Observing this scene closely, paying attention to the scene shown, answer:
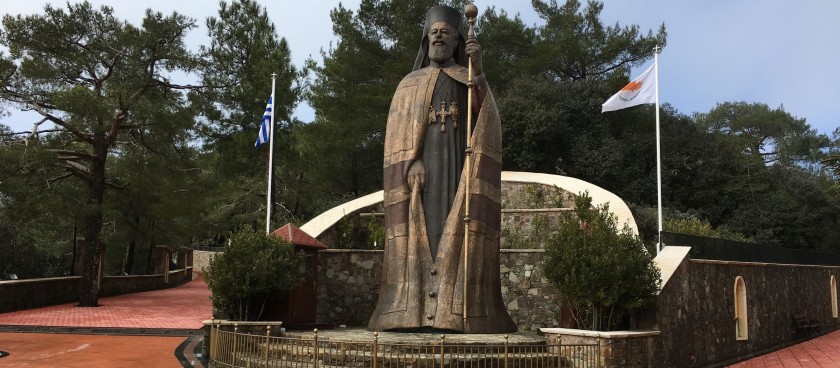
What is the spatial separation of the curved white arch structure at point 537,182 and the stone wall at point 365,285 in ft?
4.80

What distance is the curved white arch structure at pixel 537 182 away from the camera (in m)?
15.6

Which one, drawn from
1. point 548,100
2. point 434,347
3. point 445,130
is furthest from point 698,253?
point 548,100

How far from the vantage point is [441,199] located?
1120cm

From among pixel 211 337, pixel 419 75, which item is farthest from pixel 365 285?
pixel 419 75

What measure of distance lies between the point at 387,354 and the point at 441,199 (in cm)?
302

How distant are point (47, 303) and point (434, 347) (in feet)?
60.0

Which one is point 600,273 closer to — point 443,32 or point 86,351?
point 443,32

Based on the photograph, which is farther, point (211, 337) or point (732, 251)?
point (732, 251)

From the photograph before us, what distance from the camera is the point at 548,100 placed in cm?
2762

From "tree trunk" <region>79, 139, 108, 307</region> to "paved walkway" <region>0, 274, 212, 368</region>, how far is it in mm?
615

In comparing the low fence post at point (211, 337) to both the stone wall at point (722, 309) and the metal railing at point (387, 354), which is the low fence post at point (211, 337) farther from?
the stone wall at point (722, 309)

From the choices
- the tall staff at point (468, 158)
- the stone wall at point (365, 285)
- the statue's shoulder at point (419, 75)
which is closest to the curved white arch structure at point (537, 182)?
the stone wall at point (365, 285)

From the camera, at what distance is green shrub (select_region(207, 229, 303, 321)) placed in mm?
11812

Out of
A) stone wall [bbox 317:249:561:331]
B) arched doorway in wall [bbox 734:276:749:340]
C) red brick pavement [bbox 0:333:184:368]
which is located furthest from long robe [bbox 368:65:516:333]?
arched doorway in wall [bbox 734:276:749:340]
